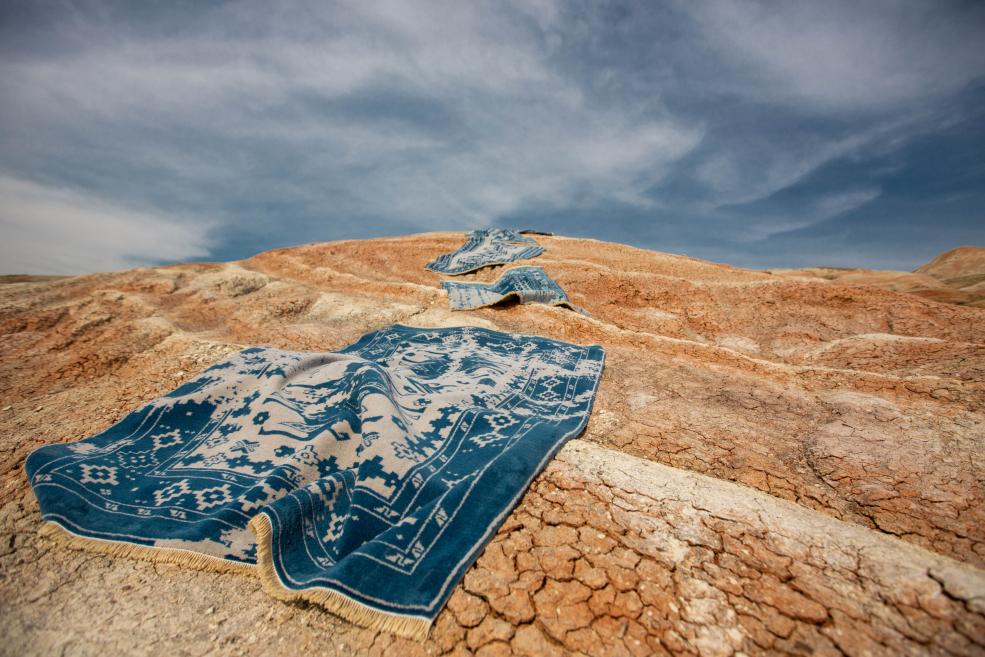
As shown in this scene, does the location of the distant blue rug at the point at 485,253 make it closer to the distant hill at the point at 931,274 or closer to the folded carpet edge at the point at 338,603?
the folded carpet edge at the point at 338,603

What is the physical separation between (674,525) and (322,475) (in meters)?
2.28

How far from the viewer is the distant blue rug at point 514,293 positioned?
24.8 feet

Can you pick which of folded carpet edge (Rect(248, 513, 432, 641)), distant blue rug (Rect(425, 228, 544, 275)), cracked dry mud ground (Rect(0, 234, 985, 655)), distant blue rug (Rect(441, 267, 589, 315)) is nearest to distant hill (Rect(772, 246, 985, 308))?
distant blue rug (Rect(425, 228, 544, 275))

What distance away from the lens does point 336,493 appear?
8.13ft

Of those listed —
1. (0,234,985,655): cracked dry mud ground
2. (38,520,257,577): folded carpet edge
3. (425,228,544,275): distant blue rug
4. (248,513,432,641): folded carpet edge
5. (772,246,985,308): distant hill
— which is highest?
(772,246,985,308): distant hill

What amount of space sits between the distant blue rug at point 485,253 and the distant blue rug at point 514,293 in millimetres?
2131

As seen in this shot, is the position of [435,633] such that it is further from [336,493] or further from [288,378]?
[288,378]

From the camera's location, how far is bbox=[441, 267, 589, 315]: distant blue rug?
757 cm

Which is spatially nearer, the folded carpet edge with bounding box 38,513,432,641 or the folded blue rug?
the folded carpet edge with bounding box 38,513,432,641

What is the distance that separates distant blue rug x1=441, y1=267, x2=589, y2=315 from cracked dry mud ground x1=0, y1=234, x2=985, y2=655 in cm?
240

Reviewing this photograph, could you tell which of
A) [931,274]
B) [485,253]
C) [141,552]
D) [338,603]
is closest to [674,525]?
[338,603]

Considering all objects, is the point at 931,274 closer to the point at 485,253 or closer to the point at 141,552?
the point at 485,253

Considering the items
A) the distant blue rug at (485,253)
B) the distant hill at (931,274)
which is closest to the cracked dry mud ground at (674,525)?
the distant blue rug at (485,253)

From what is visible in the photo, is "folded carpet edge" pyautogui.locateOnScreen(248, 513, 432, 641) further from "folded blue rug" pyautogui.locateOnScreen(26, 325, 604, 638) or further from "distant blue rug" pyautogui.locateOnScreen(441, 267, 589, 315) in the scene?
"distant blue rug" pyautogui.locateOnScreen(441, 267, 589, 315)
